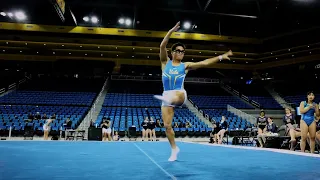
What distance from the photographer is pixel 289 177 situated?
2273 millimetres

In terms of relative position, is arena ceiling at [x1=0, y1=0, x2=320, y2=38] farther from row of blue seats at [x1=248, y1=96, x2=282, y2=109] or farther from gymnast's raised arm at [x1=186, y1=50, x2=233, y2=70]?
gymnast's raised arm at [x1=186, y1=50, x2=233, y2=70]

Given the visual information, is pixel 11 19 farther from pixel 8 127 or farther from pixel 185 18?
pixel 185 18

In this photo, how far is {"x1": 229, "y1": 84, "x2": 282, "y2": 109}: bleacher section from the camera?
75.0 ft

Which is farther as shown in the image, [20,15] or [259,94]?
[259,94]

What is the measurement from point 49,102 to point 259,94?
1926cm

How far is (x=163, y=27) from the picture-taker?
71.2 feet

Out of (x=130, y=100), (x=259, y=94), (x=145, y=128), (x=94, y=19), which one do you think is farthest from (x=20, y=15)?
(x=259, y=94)

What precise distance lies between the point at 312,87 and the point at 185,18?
569 inches

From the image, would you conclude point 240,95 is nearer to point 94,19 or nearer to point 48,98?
point 94,19

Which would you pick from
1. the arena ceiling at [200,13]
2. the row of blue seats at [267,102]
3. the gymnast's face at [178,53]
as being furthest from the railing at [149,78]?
the gymnast's face at [178,53]

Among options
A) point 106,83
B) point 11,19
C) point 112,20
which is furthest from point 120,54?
point 11,19

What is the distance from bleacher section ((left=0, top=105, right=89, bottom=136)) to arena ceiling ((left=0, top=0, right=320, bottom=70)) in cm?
642

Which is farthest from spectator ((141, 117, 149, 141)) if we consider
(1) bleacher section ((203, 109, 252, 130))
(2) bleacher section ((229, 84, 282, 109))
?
(2) bleacher section ((229, 84, 282, 109))

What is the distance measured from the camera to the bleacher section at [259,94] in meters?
22.9
